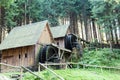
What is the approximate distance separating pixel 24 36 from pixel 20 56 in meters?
2.76

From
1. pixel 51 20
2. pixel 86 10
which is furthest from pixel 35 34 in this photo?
pixel 86 10

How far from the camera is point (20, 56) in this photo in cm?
2997

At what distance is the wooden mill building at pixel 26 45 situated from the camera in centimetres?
2922

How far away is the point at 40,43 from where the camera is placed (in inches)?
1191

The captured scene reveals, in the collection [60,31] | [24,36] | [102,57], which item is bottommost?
[102,57]

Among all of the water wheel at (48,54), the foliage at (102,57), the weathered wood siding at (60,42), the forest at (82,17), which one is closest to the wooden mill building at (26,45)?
the water wheel at (48,54)

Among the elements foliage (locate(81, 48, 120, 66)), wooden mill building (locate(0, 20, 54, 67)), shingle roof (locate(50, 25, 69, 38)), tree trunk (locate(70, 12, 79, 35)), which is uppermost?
tree trunk (locate(70, 12, 79, 35))

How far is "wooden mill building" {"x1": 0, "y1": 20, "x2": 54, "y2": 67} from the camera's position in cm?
2922

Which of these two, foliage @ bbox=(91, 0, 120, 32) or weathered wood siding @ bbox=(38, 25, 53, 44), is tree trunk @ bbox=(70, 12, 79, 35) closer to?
foliage @ bbox=(91, 0, 120, 32)

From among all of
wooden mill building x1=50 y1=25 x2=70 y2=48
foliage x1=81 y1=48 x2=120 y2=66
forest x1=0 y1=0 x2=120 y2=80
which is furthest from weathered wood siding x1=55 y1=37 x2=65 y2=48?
foliage x1=81 y1=48 x2=120 y2=66

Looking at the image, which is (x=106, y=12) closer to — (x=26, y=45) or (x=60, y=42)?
(x=60, y=42)

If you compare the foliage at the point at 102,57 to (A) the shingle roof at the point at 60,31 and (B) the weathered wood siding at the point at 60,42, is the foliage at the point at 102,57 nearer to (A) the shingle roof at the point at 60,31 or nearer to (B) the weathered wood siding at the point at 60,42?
(B) the weathered wood siding at the point at 60,42

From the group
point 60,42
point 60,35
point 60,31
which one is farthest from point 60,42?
point 60,31

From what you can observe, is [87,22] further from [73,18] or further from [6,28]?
[6,28]
